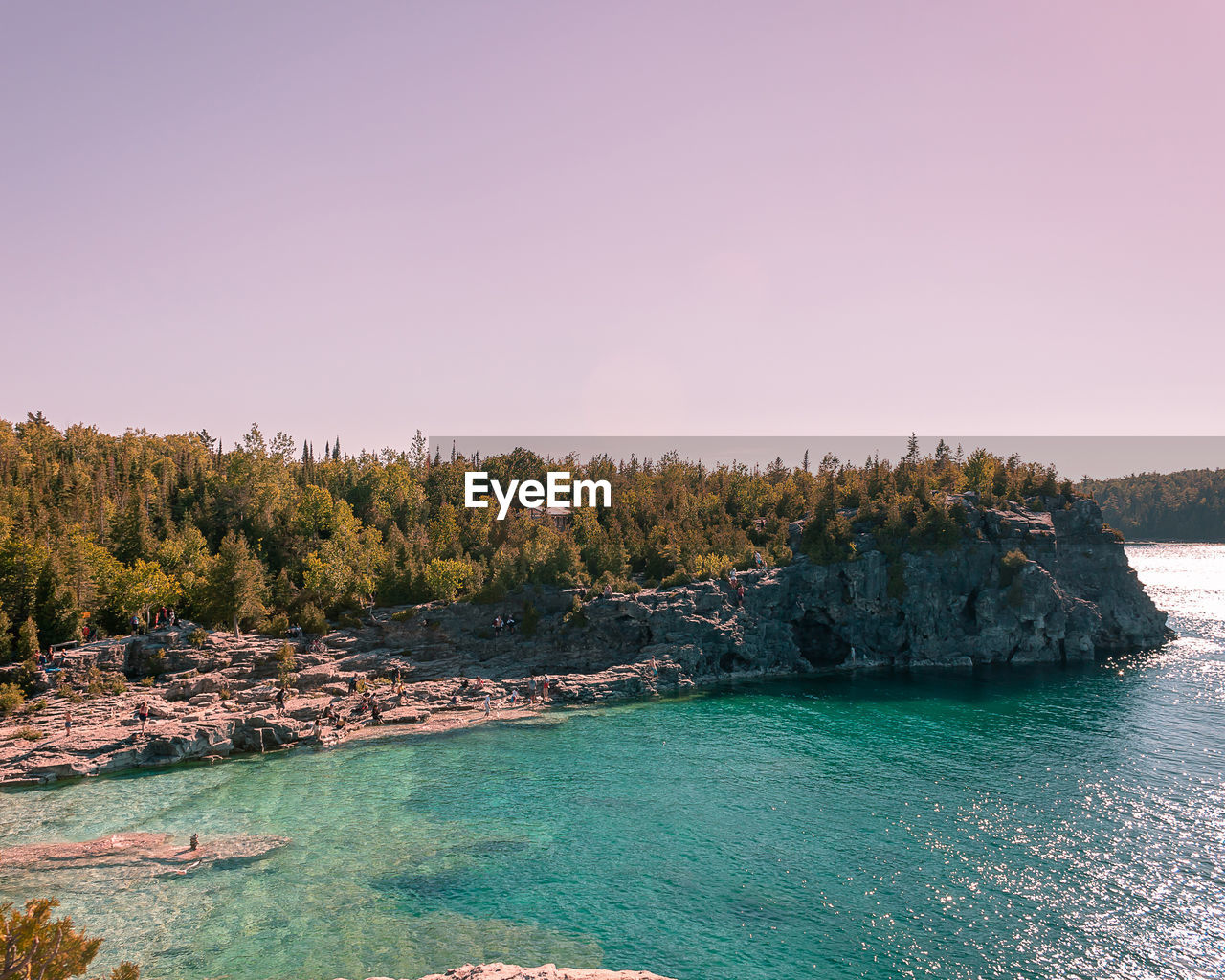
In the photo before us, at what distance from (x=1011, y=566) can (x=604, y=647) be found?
198ft

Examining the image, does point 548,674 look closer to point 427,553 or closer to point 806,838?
point 427,553

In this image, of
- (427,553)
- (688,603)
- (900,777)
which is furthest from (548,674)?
(900,777)

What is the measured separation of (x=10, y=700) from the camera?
63250 millimetres

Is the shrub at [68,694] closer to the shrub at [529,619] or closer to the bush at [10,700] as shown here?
the bush at [10,700]

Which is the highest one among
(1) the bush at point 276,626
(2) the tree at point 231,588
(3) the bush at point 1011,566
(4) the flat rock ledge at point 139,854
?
(3) the bush at point 1011,566

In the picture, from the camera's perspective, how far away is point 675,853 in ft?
145

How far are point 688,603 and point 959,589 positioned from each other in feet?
141

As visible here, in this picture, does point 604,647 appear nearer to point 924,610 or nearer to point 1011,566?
point 924,610

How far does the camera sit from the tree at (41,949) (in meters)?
18.1

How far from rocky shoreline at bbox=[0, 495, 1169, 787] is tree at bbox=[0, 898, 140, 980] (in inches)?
1894

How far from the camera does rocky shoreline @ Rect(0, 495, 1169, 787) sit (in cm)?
6412

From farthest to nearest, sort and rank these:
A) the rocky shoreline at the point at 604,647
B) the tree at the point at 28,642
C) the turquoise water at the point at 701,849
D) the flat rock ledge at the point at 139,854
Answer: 1. the tree at the point at 28,642
2. the rocky shoreline at the point at 604,647
3. the flat rock ledge at the point at 139,854
4. the turquoise water at the point at 701,849

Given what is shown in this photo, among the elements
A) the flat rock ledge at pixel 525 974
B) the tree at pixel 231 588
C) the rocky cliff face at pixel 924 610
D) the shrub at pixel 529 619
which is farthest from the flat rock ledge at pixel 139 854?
the shrub at pixel 529 619

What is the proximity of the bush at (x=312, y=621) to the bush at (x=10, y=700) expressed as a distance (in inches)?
1055
